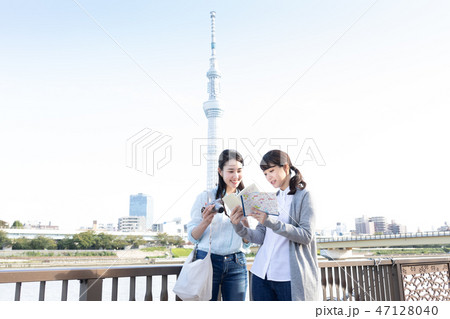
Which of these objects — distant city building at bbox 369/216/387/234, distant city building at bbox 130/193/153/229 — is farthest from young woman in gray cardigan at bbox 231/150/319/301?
distant city building at bbox 130/193/153/229

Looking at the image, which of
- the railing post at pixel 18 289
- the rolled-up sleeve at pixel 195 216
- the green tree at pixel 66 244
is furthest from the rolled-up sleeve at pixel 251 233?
the green tree at pixel 66 244

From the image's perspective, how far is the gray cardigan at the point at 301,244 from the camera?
5.02 ft

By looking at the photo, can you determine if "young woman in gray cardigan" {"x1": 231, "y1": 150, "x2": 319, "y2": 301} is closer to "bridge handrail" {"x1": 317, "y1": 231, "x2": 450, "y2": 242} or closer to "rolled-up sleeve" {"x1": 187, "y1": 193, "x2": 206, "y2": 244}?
"rolled-up sleeve" {"x1": 187, "y1": 193, "x2": 206, "y2": 244}

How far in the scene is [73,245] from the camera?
101 feet

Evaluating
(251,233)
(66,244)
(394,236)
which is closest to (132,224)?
(66,244)

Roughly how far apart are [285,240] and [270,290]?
27 centimetres

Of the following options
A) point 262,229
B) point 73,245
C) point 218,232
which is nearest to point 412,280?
point 262,229

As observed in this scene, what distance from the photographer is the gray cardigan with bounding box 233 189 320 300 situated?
5.02ft

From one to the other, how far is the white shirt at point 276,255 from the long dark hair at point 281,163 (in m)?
0.06

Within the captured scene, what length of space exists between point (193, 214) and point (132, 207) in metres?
43.9

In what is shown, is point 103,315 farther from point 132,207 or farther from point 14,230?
point 132,207

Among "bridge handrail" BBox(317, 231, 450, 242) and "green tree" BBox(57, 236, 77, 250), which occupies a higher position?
"bridge handrail" BBox(317, 231, 450, 242)

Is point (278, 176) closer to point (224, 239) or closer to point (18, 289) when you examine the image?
point (224, 239)

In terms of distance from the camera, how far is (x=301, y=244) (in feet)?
5.27
